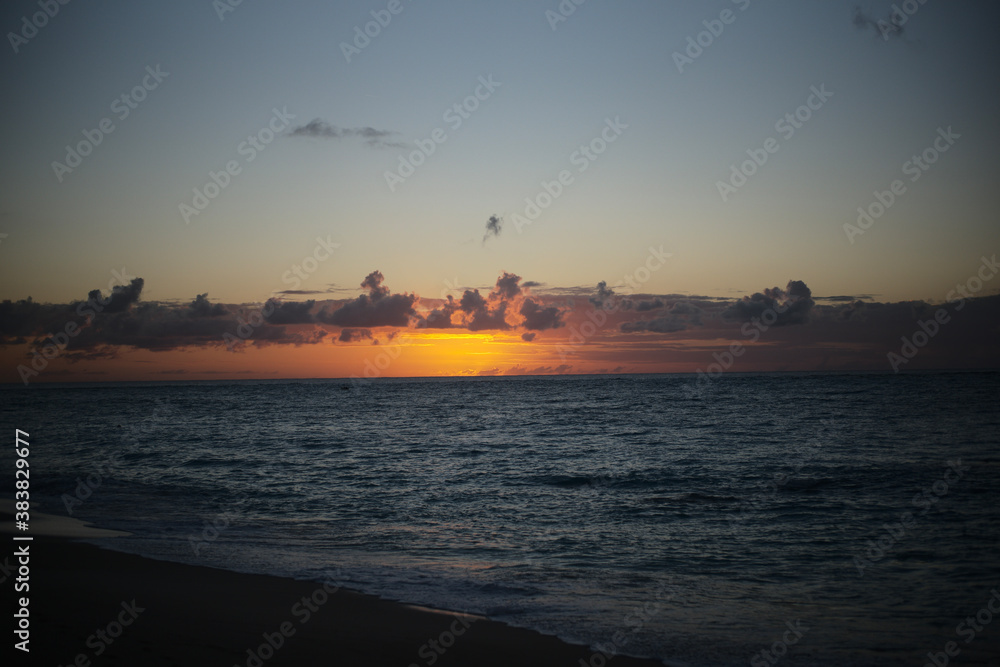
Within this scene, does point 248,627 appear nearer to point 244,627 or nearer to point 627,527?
A: point 244,627

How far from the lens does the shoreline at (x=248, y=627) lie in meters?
8.05

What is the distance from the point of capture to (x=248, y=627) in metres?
9.14

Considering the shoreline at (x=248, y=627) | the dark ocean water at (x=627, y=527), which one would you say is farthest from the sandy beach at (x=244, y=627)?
the dark ocean water at (x=627, y=527)

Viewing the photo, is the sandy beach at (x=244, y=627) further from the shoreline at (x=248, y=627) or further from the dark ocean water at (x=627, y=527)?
the dark ocean water at (x=627, y=527)

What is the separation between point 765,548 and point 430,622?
9.09 meters

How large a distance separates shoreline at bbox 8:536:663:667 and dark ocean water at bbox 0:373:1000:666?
32.8 inches

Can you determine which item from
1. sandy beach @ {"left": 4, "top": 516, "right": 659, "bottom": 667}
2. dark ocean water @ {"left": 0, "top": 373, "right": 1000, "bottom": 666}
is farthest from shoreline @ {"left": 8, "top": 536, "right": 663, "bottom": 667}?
dark ocean water @ {"left": 0, "top": 373, "right": 1000, "bottom": 666}

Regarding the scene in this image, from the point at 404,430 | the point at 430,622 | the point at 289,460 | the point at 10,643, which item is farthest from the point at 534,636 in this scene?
the point at 404,430

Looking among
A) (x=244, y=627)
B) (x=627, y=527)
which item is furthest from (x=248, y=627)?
(x=627, y=527)

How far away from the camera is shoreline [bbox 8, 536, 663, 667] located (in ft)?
26.4

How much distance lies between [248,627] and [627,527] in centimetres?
1091

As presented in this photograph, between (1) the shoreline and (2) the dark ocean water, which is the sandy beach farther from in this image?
(2) the dark ocean water

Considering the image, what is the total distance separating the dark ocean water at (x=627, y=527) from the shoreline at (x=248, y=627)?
2.73ft

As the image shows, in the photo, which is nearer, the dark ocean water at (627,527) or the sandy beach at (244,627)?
the sandy beach at (244,627)
